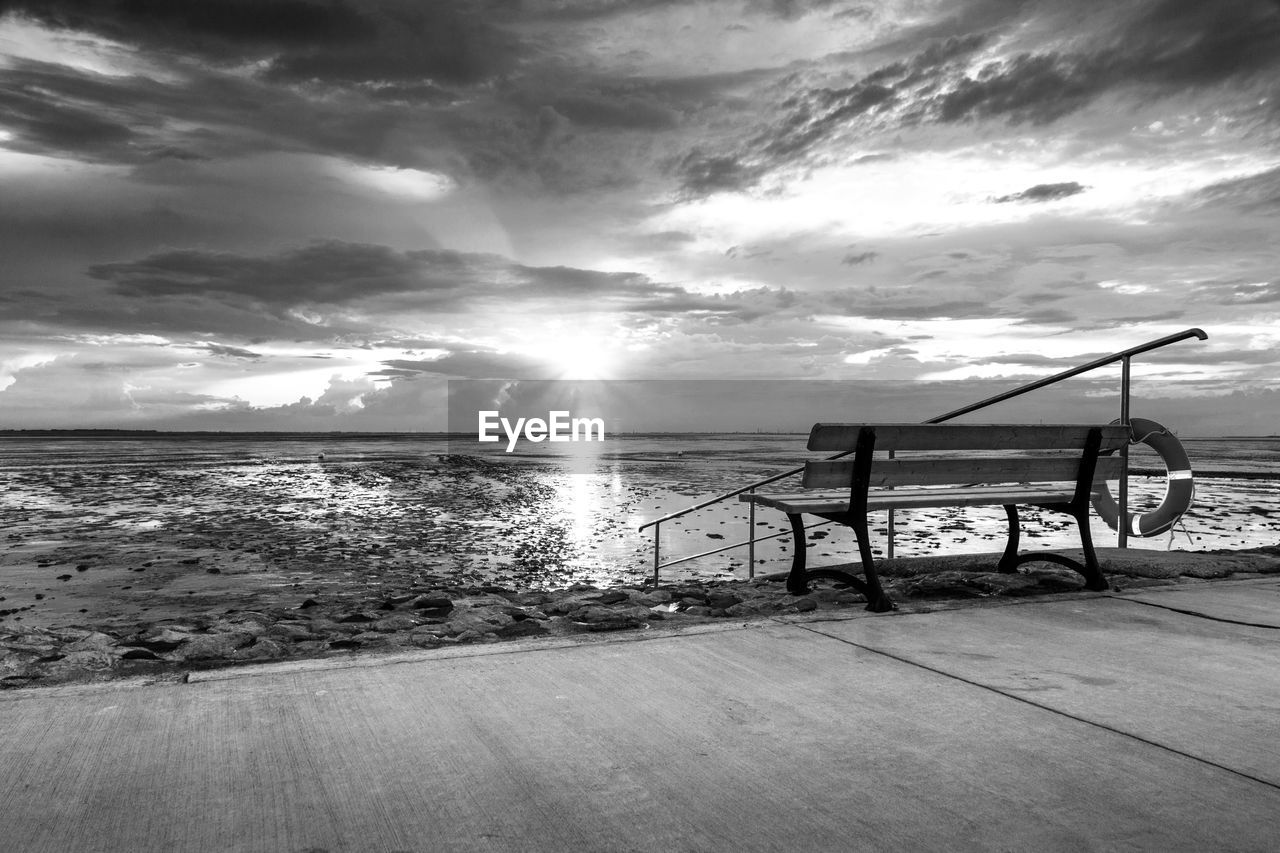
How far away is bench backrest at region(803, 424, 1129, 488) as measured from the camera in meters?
5.16

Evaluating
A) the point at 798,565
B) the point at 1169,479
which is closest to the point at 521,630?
the point at 798,565

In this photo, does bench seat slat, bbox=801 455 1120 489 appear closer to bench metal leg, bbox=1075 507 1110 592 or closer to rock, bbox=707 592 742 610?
bench metal leg, bbox=1075 507 1110 592

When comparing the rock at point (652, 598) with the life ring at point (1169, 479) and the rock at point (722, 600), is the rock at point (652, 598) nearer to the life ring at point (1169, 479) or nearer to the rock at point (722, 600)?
the rock at point (722, 600)

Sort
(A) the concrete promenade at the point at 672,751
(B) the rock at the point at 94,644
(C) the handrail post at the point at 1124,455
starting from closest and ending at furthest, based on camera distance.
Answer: (A) the concrete promenade at the point at 672,751
(B) the rock at the point at 94,644
(C) the handrail post at the point at 1124,455

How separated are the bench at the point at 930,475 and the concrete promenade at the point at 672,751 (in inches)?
48.4

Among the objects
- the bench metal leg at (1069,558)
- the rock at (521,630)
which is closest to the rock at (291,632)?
the rock at (521,630)

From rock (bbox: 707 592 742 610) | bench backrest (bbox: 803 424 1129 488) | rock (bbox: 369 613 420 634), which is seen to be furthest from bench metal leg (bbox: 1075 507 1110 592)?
rock (bbox: 369 613 420 634)

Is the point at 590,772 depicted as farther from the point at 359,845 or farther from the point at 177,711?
the point at 177,711

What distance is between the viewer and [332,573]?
9.98 metres

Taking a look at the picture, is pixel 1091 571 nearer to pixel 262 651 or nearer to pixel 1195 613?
pixel 1195 613

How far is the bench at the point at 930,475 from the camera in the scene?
5.15 meters

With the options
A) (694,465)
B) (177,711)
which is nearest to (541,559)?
(177,711)

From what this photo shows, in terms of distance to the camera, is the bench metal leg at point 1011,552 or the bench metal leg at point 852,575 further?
the bench metal leg at point 1011,552

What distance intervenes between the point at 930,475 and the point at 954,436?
37 centimetres
